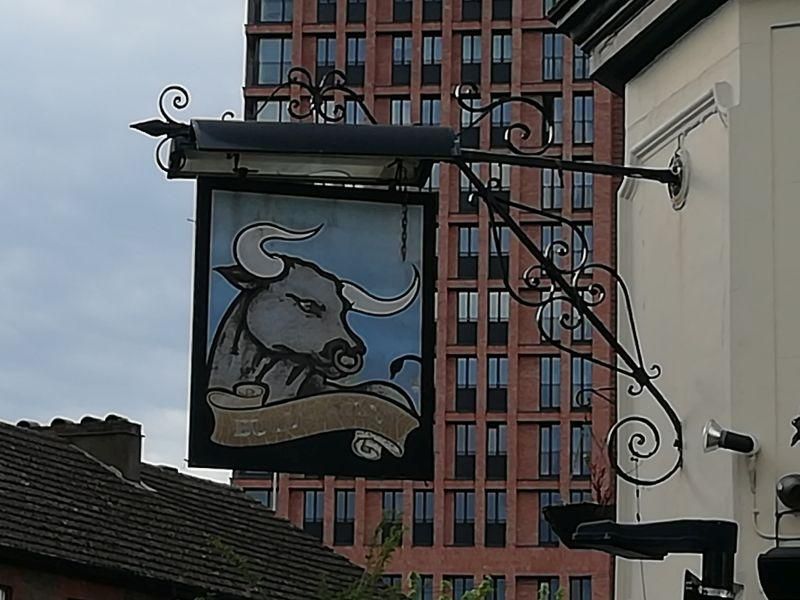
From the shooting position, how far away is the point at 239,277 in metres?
8.95

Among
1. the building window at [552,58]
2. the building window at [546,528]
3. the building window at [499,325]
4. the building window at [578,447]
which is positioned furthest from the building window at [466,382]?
the building window at [552,58]

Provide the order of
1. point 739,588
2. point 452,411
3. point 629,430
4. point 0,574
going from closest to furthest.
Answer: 1. point 739,588
2. point 629,430
3. point 0,574
4. point 452,411

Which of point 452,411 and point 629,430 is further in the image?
point 452,411

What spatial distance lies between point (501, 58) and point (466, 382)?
13.5 metres

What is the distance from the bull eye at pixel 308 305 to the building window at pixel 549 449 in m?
71.9

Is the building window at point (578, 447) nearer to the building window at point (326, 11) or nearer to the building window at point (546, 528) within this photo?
the building window at point (546, 528)

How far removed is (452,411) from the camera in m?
81.9

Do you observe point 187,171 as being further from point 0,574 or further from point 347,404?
point 0,574

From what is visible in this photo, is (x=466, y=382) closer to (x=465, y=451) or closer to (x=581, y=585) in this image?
(x=465, y=451)

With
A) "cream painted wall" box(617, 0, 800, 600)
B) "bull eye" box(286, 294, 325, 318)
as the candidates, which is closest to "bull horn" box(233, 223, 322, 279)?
"bull eye" box(286, 294, 325, 318)

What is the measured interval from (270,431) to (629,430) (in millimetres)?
2221

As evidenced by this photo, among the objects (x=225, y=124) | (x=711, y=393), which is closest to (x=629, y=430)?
(x=711, y=393)

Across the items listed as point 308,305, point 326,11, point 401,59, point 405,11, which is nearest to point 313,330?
point 308,305

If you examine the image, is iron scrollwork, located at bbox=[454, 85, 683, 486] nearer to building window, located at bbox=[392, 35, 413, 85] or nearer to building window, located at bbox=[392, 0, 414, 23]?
building window, located at bbox=[392, 35, 413, 85]
